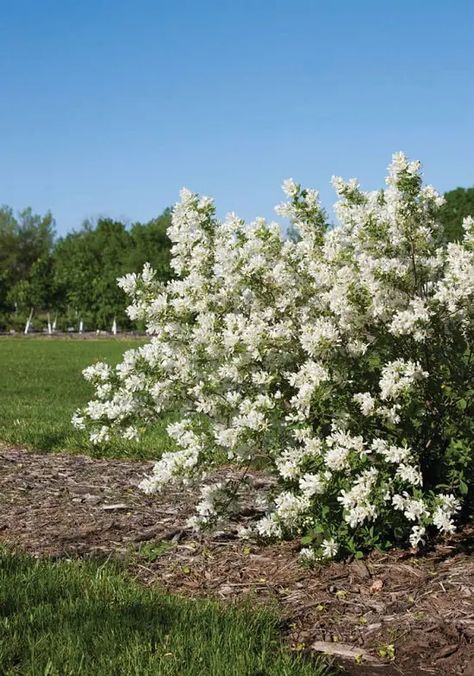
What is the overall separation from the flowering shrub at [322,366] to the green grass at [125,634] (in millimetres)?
897

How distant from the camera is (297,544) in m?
5.81

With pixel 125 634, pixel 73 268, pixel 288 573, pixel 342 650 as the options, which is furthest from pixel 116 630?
pixel 73 268

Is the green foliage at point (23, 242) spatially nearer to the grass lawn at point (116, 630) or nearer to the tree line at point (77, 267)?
the tree line at point (77, 267)

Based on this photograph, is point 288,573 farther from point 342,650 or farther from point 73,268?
point 73,268

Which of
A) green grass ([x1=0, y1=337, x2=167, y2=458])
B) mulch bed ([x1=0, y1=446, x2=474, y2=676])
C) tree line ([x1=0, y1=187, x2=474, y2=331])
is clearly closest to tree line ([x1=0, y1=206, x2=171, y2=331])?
tree line ([x1=0, y1=187, x2=474, y2=331])

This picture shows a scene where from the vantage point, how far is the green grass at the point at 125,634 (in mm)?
3715


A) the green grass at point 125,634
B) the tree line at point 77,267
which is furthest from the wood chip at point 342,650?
the tree line at point 77,267

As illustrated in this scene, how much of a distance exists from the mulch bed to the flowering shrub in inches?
8.5

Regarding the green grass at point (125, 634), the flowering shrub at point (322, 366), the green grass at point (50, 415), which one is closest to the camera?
the green grass at point (125, 634)

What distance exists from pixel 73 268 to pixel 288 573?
2806 inches

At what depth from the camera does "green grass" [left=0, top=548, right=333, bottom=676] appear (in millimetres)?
3715

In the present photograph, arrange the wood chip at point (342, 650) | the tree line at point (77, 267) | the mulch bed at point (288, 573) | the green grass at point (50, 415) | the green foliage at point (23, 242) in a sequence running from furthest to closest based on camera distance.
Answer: the green foliage at point (23, 242), the tree line at point (77, 267), the green grass at point (50, 415), the mulch bed at point (288, 573), the wood chip at point (342, 650)

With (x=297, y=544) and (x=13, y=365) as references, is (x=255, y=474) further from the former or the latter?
(x=13, y=365)

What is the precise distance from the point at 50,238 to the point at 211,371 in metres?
90.8
